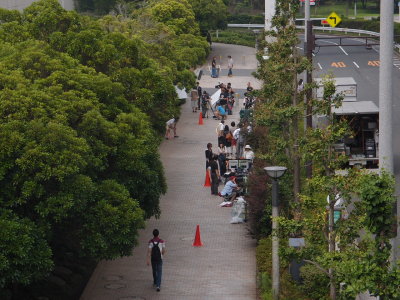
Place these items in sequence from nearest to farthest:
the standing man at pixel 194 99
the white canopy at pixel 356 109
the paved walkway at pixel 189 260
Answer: the paved walkway at pixel 189 260 → the white canopy at pixel 356 109 → the standing man at pixel 194 99

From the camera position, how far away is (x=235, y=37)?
8881 cm

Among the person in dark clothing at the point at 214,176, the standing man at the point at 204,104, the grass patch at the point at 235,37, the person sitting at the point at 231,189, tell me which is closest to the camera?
the person sitting at the point at 231,189

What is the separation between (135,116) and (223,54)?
184 ft

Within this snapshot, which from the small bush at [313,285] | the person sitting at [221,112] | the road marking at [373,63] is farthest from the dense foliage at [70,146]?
the road marking at [373,63]

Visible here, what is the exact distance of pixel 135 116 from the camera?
76.7ft

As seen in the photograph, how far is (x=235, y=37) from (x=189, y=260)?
2585 inches

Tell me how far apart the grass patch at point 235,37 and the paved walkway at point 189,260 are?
5144 centimetres

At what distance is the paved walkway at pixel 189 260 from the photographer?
72.2 ft

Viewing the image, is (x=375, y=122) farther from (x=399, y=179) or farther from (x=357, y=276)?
(x=357, y=276)

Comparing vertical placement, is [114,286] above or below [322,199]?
below

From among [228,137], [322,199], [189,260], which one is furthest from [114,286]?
[228,137]

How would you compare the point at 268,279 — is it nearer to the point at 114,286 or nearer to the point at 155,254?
the point at 155,254

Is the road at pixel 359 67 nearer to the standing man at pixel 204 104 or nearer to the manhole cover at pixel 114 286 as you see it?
the standing man at pixel 204 104

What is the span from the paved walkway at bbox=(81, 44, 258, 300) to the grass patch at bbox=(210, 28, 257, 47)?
5144cm
